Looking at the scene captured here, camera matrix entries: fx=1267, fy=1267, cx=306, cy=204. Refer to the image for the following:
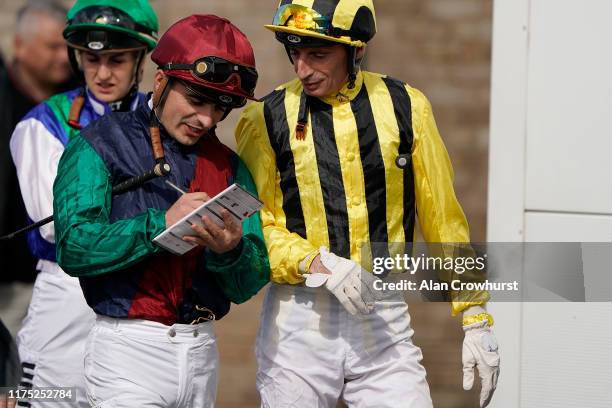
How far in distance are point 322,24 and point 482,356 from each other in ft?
4.25

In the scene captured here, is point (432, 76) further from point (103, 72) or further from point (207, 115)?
point (207, 115)

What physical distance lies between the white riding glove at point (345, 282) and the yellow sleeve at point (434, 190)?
39 cm

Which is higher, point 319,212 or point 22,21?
point 22,21

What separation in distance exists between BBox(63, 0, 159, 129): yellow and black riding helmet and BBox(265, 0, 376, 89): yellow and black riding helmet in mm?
1083

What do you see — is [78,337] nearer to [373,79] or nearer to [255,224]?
[255,224]

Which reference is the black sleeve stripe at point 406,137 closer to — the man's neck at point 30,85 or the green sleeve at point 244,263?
the green sleeve at point 244,263

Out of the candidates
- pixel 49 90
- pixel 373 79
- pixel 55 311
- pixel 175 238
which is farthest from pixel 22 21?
pixel 175 238

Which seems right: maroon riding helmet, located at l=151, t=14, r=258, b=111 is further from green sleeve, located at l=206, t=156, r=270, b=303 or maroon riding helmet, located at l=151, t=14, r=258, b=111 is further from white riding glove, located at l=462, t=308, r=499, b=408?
white riding glove, located at l=462, t=308, r=499, b=408

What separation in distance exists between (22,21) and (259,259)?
150 inches

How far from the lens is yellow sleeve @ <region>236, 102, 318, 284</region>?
436 centimetres

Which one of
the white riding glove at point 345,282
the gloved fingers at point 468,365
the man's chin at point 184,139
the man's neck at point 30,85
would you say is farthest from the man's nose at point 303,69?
the man's neck at point 30,85

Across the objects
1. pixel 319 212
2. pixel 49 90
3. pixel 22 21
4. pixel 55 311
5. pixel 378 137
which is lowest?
pixel 55 311

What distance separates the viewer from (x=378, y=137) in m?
4.49

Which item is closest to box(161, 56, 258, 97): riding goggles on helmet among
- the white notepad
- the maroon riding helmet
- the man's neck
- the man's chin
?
the maroon riding helmet
